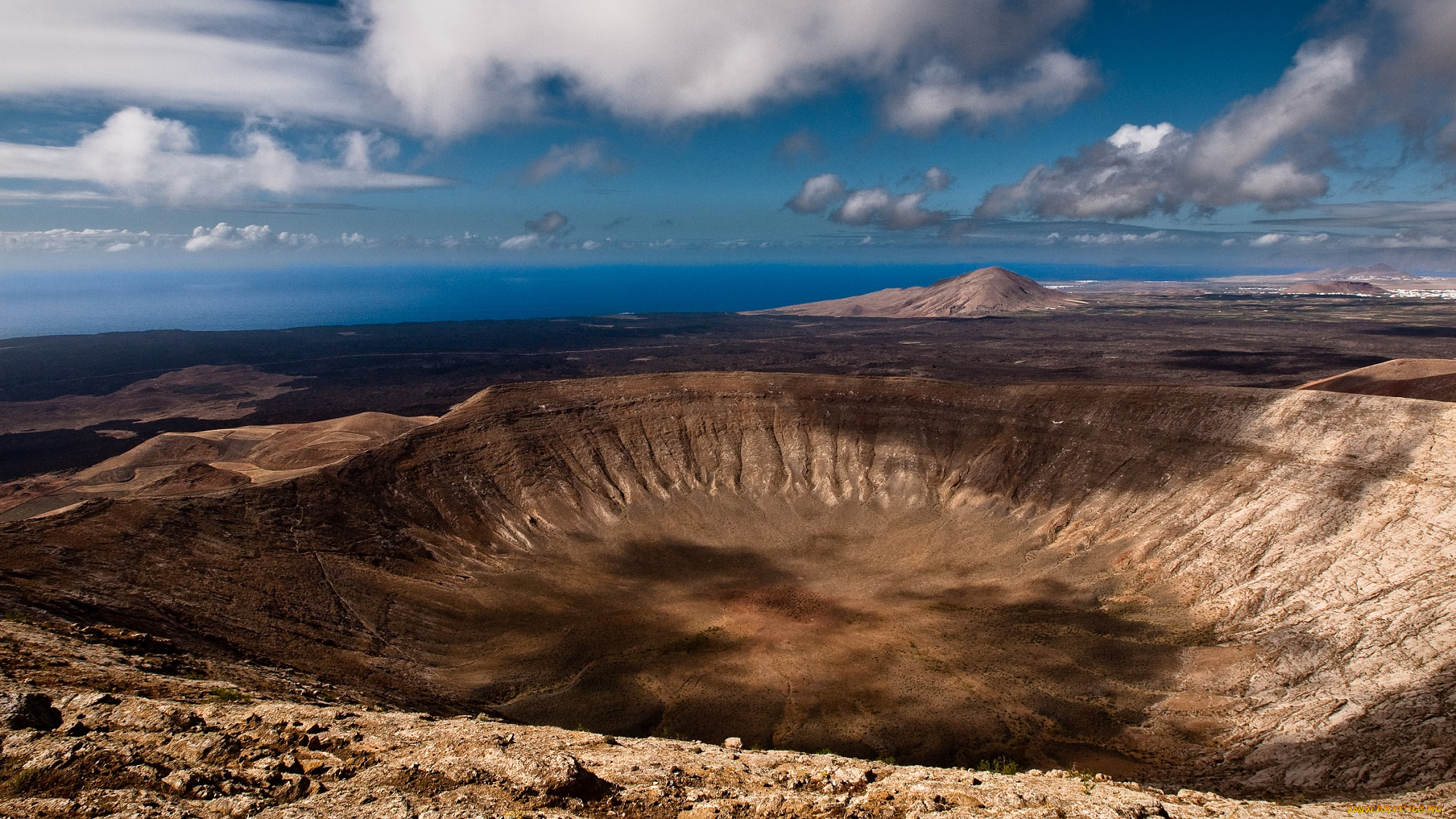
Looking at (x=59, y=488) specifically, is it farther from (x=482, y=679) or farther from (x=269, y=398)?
(x=482, y=679)

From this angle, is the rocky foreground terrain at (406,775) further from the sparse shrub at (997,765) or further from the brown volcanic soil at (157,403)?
the brown volcanic soil at (157,403)

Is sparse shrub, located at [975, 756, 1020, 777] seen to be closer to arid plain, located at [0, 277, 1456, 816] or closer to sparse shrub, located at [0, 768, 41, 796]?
arid plain, located at [0, 277, 1456, 816]

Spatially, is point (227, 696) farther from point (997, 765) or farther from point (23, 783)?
point (997, 765)

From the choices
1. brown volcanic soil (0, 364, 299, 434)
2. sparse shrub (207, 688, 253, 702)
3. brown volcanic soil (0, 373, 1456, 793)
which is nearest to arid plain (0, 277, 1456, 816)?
brown volcanic soil (0, 373, 1456, 793)

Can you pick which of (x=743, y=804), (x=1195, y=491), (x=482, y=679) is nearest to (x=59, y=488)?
(x=482, y=679)

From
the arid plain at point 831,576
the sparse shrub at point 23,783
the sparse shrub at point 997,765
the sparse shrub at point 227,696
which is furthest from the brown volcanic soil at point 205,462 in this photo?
the sparse shrub at point 997,765
